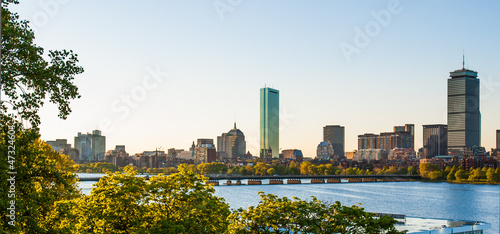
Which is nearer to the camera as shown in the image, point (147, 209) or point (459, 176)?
point (147, 209)

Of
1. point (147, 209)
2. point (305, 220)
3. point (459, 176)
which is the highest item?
point (147, 209)

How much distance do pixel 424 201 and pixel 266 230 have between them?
94.7 m

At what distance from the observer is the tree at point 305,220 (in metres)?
21.8

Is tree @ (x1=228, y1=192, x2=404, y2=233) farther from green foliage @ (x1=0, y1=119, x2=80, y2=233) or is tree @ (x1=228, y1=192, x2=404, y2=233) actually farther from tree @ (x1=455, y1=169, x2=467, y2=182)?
tree @ (x1=455, y1=169, x2=467, y2=182)

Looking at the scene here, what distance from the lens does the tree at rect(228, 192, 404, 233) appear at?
71.6ft

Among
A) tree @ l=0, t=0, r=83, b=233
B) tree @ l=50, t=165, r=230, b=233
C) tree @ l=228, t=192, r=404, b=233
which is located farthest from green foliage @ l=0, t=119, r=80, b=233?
tree @ l=228, t=192, r=404, b=233

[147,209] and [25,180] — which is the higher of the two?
[25,180]

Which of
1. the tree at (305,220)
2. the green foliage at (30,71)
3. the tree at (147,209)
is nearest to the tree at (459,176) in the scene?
the tree at (305,220)

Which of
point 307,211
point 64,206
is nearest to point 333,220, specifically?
point 307,211

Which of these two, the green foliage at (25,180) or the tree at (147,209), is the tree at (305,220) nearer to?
the tree at (147,209)

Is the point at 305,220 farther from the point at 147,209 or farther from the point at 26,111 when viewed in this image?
the point at 26,111

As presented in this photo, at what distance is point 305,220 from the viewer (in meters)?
22.2

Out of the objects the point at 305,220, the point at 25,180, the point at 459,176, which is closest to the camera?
the point at 25,180

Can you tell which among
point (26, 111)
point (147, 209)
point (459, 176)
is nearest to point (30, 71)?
point (26, 111)
